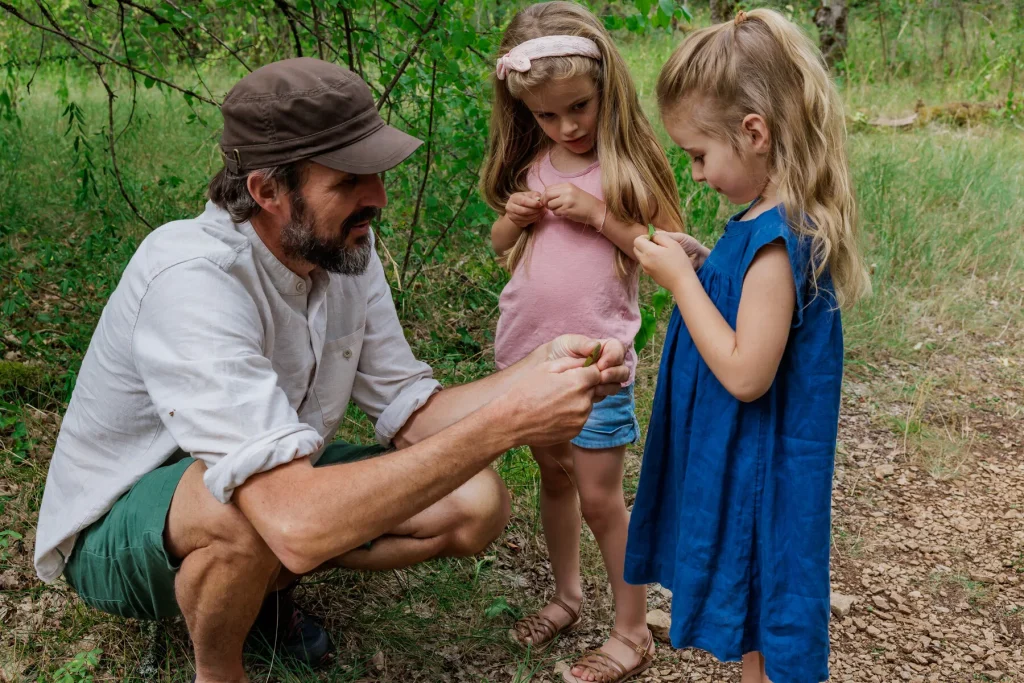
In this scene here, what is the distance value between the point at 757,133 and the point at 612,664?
1.40m

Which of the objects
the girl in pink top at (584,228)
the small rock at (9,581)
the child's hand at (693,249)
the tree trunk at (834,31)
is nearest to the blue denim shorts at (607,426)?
the girl in pink top at (584,228)

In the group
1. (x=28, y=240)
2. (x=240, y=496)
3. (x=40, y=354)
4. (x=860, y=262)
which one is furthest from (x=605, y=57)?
(x=28, y=240)

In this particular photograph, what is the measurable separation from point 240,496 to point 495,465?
56.0 inches

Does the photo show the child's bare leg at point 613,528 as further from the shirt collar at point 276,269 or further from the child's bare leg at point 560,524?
the shirt collar at point 276,269

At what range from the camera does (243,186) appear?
215 centimetres

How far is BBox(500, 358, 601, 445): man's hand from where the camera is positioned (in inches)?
77.0

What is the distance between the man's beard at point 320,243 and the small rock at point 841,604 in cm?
170

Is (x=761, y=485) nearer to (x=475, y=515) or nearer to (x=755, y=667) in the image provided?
(x=755, y=667)

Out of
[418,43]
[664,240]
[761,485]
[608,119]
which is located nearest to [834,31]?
[418,43]

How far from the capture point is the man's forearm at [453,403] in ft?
7.98

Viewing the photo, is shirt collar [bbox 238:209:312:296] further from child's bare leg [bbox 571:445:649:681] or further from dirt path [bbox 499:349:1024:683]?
dirt path [bbox 499:349:1024:683]

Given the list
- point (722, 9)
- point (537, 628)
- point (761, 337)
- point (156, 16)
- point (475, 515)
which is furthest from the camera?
point (722, 9)

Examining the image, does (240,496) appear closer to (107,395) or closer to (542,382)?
(107,395)

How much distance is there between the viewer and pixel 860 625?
2.74 metres
